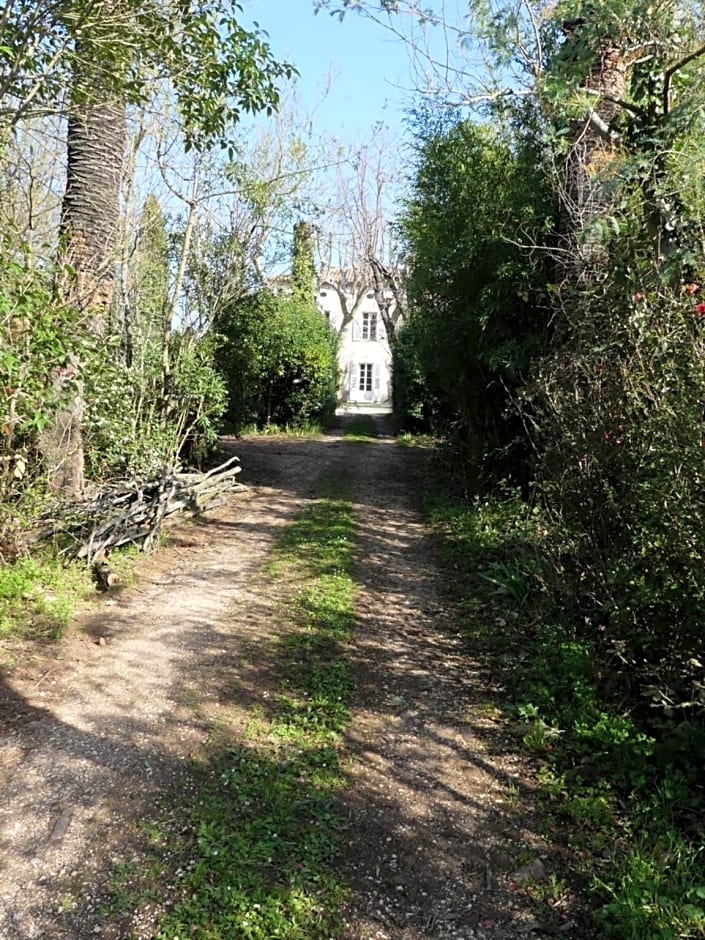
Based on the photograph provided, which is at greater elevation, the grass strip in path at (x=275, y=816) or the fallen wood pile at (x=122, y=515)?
the fallen wood pile at (x=122, y=515)

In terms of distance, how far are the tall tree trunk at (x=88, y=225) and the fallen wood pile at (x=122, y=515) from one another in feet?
1.12

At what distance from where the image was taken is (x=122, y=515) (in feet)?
21.5

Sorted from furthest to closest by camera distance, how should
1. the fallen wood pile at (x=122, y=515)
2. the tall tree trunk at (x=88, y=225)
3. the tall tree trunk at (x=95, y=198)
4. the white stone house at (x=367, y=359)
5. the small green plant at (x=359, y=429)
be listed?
1. the white stone house at (x=367, y=359)
2. the small green plant at (x=359, y=429)
3. the tall tree trunk at (x=95, y=198)
4. the tall tree trunk at (x=88, y=225)
5. the fallen wood pile at (x=122, y=515)

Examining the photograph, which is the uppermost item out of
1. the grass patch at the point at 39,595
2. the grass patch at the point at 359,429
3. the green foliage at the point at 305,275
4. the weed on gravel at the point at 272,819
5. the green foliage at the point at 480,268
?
the green foliage at the point at 305,275

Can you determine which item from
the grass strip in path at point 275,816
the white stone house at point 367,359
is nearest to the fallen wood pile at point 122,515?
the grass strip in path at point 275,816

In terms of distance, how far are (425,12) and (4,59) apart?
12.9 feet

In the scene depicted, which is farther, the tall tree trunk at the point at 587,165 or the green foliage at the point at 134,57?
the tall tree trunk at the point at 587,165

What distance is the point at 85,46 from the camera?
485 centimetres

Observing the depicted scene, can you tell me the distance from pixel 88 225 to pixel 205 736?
5.58 metres

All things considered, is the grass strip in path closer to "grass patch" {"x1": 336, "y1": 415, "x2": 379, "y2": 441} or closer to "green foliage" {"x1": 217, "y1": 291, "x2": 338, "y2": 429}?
"green foliage" {"x1": 217, "y1": 291, "x2": 338, "y2": 429}

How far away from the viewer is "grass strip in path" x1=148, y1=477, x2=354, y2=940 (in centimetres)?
250

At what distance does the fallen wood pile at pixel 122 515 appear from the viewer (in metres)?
6.06

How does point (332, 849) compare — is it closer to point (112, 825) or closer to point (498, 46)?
point (112, 825)

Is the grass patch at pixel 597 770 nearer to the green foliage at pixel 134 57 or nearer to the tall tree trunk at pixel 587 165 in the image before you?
the tall tree trunk at pixel 587 165
